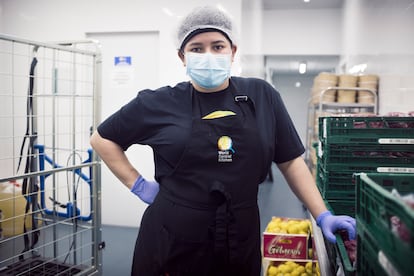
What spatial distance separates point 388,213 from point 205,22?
42.5 inches

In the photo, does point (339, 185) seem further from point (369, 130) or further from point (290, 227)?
point (290, 227)

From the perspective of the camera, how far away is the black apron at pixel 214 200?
51.2 inches

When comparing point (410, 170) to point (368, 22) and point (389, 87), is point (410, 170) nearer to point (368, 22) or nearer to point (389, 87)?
point (389, 87)

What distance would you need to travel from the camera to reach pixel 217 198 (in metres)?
1.31

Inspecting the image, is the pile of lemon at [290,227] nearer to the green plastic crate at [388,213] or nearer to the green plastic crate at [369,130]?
the green plastic crate at [369,130]

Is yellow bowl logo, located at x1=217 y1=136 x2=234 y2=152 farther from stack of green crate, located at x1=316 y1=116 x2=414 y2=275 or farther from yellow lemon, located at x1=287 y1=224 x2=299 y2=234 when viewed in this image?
yellow lemon, located at x1=287 y1=224 x2=299 y2=234

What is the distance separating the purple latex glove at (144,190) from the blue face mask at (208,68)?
1.85 feet

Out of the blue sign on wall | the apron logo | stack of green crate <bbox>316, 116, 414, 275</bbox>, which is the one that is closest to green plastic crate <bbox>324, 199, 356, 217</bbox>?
stack of green crate <bbox>316, 116, 414, 275</bbox>

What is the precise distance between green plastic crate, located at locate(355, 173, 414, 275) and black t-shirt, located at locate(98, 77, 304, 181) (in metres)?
0.56

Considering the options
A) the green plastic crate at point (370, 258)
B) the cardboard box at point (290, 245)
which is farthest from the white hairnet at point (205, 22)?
the cardboard box at point (290, 245)

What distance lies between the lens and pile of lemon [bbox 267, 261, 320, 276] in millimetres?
2184

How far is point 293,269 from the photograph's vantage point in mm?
2223

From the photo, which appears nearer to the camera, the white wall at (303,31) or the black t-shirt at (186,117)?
the black t-shirt at (186,117)

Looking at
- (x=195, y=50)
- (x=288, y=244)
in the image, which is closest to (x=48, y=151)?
(x=288, y=244)
